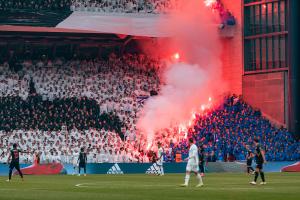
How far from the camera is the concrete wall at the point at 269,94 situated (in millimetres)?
75312

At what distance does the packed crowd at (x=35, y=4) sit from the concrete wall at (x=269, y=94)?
16.6 meters

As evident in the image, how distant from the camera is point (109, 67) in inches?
3036

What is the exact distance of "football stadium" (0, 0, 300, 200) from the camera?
225 ft

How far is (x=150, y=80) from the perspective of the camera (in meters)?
77.5

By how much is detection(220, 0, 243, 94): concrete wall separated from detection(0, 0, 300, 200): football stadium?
9 centimetres

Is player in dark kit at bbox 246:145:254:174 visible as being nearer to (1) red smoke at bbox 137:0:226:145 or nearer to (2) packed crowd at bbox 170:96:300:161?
(2) packed crowd at bbox 170:96:300:161

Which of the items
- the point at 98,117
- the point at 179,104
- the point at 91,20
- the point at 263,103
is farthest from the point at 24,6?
the point at 263,103

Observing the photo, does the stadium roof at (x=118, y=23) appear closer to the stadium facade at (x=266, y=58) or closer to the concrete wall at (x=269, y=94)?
the stadium facade at (x=266, y=58)

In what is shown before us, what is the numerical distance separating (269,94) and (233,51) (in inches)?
216

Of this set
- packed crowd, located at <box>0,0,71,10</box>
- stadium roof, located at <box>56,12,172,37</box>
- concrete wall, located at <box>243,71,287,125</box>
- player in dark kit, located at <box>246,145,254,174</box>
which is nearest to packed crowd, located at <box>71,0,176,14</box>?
packed crowd, located at <box>0,0,71,10</box>

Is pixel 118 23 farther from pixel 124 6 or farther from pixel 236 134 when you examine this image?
pixel 236 134

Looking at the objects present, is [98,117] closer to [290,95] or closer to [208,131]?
[208,131]

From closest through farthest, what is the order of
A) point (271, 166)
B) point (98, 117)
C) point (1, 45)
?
point (271, 166) → point (98, 117) → point (1, 45)

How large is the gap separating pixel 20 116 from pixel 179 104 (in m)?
14.2
